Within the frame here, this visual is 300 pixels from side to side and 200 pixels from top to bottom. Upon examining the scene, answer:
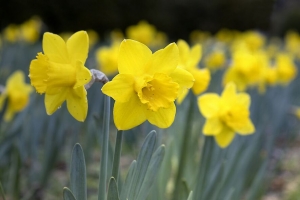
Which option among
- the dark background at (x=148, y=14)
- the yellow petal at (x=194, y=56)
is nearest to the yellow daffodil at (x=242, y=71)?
the yellow petal at (x=194, y=56)

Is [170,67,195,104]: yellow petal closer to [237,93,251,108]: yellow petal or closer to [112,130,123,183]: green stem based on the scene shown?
[112,130,123,183]: green stem

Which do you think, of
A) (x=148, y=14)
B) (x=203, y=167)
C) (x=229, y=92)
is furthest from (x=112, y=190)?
(x=148, y=14)

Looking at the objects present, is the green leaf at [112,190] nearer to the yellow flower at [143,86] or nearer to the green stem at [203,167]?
the yellow flower at [143,86]

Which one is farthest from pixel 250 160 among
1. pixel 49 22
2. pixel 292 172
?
pixel 49 22

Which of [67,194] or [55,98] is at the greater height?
[55,98]

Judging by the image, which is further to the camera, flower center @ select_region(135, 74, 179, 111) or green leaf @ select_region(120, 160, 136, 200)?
green leaf @ select_region(120, 160, 136, 200)

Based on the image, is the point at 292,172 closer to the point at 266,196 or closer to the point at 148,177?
the point at 266,196

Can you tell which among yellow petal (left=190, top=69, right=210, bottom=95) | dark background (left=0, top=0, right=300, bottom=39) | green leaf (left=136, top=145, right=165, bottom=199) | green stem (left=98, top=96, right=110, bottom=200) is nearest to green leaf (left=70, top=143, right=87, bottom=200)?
green stem (left=98, top=96, right=110, bottom=200)

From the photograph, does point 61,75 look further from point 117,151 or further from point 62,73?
point 117,151
